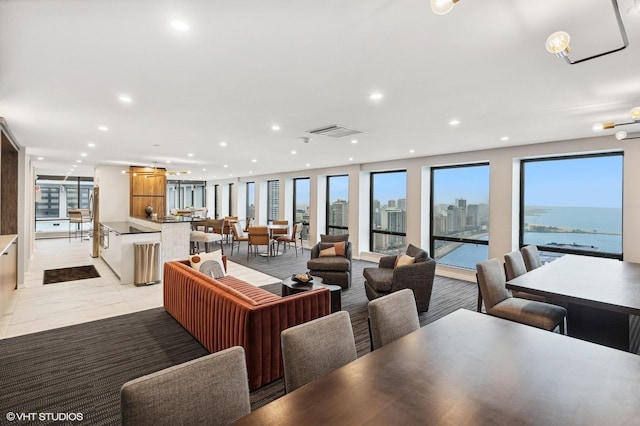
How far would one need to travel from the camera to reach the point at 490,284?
3.12 metres

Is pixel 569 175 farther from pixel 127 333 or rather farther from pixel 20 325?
pixel 20 325

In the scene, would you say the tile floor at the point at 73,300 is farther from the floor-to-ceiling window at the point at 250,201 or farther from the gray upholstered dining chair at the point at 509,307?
the floor-to-ceiling window at the point at 250,201

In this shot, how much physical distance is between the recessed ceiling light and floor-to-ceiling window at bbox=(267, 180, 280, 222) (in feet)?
32.8

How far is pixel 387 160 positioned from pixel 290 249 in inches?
170

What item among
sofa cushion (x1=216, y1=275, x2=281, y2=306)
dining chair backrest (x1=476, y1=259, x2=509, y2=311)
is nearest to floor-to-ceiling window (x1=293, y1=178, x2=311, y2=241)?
sofa cushion (x1=216, y1=275, x2=281, y2=306)

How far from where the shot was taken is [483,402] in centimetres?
117

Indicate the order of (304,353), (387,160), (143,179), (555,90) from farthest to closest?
(143,179), (387,160), (555,90), (304,353)

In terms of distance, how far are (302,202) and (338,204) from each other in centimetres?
176

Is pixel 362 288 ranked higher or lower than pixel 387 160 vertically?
lower

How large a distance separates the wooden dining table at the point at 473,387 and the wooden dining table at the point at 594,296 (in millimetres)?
943

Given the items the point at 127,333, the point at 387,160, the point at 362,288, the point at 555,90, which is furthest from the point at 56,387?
the point at 387,160

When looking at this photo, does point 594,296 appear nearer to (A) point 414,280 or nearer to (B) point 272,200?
(A) point 414,280

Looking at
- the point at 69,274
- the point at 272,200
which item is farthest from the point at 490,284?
the point at 272,200

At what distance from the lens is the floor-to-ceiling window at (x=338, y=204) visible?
9469 millimetres
